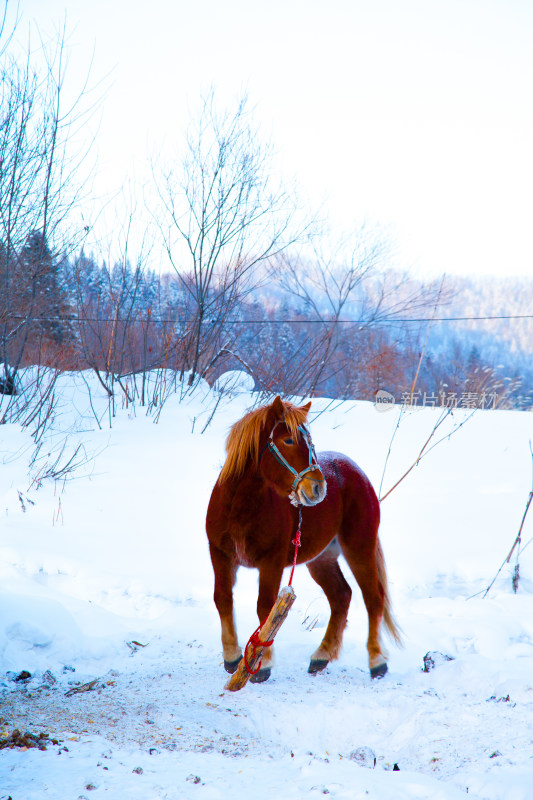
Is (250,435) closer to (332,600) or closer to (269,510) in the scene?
(269,510)

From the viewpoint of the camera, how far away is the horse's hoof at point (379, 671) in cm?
332

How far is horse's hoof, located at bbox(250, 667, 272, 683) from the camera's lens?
3074mm

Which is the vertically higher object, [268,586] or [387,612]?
[268,586]

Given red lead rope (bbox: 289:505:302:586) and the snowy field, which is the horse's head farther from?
the snowy field

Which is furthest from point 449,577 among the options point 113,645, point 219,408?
point 219,408

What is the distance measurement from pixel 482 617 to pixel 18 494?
5.17m

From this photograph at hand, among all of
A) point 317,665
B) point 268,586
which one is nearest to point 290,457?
point 268,586

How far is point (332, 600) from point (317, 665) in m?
0.42

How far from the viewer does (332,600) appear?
3.64m

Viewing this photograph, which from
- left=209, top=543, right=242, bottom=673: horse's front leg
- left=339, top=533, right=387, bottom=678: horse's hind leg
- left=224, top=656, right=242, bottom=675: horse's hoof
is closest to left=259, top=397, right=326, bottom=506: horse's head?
left=209, top=543, right=242, bottom=673: horse's front leg

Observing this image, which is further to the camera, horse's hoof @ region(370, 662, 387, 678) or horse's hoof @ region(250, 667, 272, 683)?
horse's hoof @ region(370, 662, 387, 678)

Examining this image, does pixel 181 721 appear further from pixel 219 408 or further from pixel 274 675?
pixel 219 408

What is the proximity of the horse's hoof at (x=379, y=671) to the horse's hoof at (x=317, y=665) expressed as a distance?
280mm

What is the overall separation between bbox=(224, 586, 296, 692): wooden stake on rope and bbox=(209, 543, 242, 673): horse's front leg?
105 millimetres
